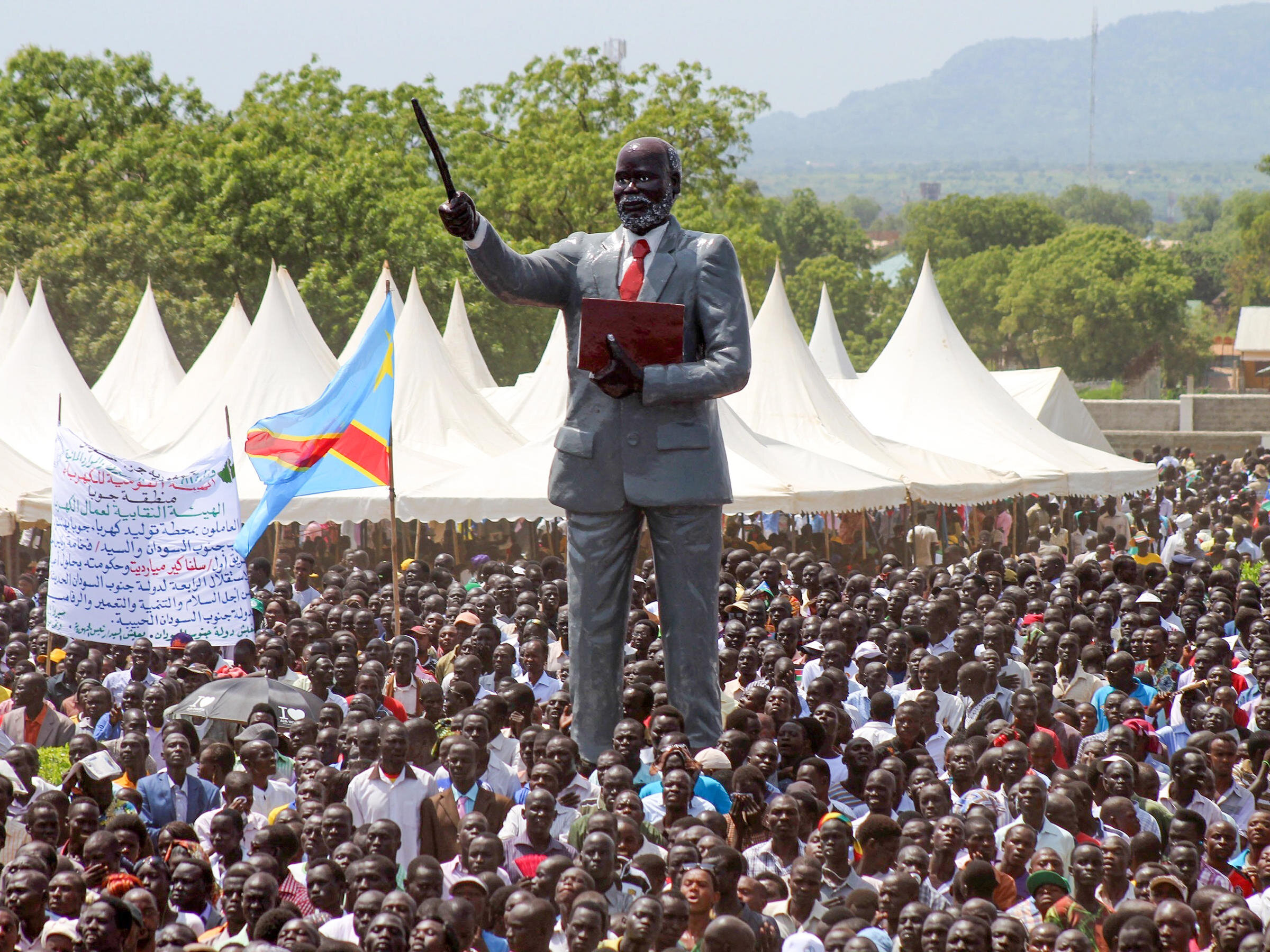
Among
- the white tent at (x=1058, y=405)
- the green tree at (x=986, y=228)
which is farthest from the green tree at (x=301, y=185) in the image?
the green tree at (x=986, y=228)

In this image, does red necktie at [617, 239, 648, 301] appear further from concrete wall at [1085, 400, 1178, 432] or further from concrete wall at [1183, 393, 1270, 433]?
concrete wall at [1183, 393, 1270, 433]

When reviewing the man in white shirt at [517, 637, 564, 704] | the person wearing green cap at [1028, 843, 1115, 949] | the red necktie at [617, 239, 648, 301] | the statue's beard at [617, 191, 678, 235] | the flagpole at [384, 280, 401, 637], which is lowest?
the person wearing green cap at [1028, 843, 1115, 949]

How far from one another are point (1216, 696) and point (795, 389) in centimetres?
1158

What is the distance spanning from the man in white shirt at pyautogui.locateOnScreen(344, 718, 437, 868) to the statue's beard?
2455 millimetres

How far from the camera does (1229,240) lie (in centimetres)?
10669

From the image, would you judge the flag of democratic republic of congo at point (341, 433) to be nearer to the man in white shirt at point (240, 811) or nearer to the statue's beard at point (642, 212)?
the man in white shirt at point (240, 811)

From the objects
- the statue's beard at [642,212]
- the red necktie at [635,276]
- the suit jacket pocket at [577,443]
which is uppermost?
the statue's beard at [642,212]

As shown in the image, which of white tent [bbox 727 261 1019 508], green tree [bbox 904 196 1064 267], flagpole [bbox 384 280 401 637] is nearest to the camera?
flagpole [bbox 384 280 401 637]

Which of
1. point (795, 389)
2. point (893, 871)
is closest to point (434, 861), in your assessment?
point (893, 871)

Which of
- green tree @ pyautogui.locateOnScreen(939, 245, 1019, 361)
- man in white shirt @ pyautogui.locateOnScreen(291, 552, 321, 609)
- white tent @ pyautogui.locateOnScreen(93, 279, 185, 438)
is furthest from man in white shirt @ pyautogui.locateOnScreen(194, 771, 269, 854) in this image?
green tree @ pyautogui.locateOnScreen(939, 245, 1019, 361)

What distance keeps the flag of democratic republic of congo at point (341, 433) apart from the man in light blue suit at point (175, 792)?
13.7 feet

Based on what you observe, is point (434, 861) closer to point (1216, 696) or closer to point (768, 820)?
point (768, 820)

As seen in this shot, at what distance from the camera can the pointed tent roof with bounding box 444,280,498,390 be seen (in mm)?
25906

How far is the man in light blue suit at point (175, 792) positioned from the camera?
7020mm
